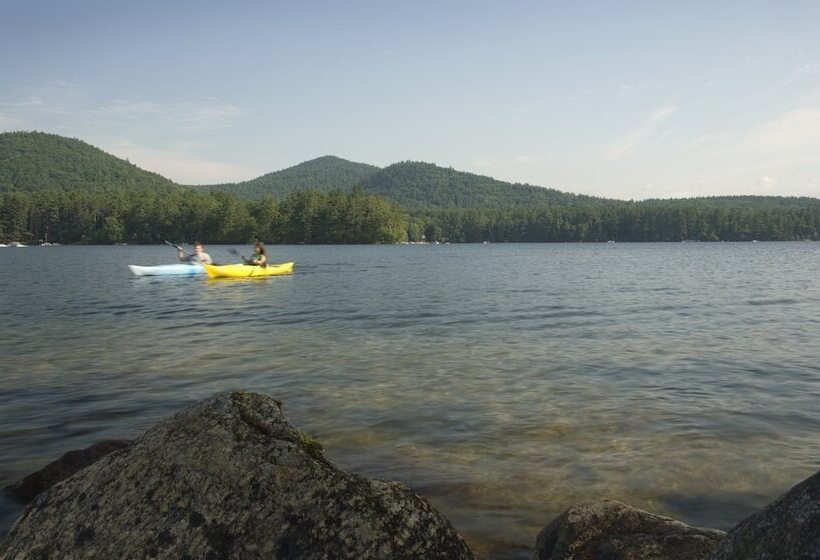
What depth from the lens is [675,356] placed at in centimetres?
1572

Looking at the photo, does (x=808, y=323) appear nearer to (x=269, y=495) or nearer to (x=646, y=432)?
(x=646, y=432)

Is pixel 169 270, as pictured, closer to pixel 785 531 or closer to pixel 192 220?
pixel 785 531

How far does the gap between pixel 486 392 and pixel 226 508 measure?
29.9 feet

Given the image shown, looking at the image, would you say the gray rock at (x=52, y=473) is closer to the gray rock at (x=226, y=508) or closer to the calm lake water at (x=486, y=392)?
the calm lake water at (x=486, y=392)

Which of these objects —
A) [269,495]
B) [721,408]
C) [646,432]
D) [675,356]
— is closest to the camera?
[269,495]

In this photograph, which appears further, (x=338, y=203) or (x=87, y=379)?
(x=338, y=203)

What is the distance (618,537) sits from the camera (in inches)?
162

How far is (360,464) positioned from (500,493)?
6.34 feet

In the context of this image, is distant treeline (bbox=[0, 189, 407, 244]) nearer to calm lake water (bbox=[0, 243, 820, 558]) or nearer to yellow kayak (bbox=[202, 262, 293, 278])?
yellow kayak (bbox=[202, 262, 293, 278])

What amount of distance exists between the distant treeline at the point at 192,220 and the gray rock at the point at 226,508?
167m

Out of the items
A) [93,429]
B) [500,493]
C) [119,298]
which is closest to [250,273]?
[119,298]

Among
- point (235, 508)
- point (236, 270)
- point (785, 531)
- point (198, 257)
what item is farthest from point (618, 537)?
point (198, 257)

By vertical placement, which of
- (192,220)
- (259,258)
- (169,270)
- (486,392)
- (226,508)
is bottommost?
(486,392)

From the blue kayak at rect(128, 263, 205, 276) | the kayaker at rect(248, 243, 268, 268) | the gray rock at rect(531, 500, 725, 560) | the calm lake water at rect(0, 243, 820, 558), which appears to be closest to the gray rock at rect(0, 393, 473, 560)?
the gray rock at rect(531, 500, 725, 560)
